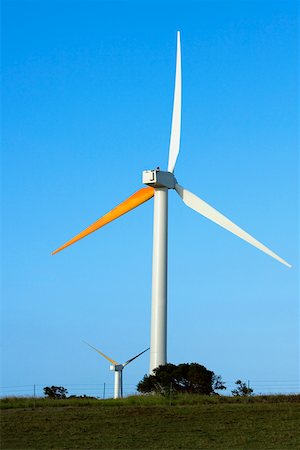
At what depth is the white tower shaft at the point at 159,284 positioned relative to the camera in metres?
61.6

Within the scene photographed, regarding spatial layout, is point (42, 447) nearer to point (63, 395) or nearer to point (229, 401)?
point (229, 401)

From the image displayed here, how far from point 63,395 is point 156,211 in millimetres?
14829

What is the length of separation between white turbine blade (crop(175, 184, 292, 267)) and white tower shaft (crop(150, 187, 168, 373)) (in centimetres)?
181

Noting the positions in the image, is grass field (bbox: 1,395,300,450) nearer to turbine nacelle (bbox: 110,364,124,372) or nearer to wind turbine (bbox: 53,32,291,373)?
wind turbine (bbox: 53,32,291,373)

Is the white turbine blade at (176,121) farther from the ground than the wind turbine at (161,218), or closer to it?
farther from the ground

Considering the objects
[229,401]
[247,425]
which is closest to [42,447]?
[247,425]

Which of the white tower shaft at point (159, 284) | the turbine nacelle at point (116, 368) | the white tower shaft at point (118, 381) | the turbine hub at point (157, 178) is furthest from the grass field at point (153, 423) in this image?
the turbine nacelle at point (116, 368)

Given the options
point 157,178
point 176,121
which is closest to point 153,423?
point 157,178

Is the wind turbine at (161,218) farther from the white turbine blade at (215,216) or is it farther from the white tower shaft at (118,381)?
the white tower shaft at (118,381)

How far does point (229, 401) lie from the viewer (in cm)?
5206

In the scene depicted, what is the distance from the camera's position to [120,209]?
217 ft

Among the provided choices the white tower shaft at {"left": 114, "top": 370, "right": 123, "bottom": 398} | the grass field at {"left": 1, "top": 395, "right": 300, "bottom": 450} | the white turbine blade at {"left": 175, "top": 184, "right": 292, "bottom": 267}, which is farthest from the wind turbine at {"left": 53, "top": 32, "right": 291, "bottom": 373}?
the white tower shaft at {"left": 114, "top": 370, "right": 123, "bottom": 398}

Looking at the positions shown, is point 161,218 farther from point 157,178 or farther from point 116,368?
point 116,368

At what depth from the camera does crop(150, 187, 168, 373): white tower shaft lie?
2425 inches
